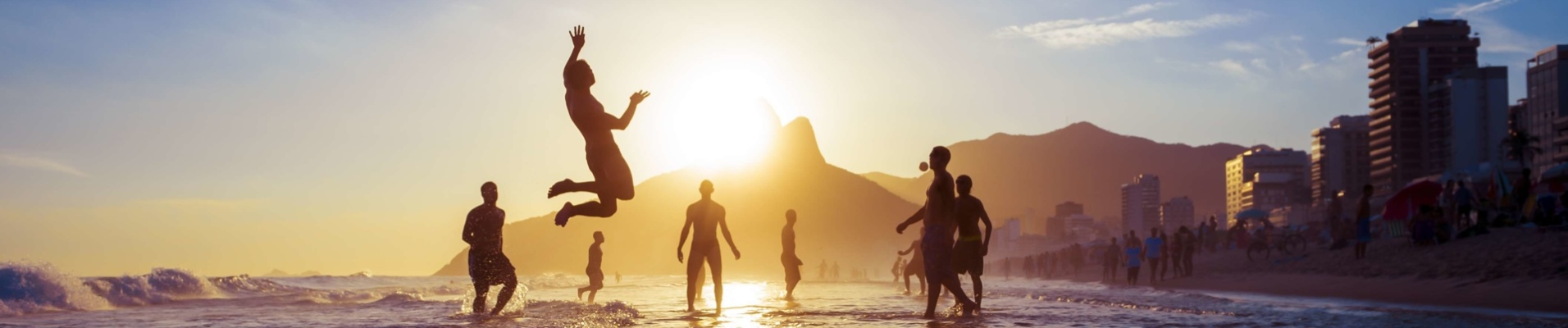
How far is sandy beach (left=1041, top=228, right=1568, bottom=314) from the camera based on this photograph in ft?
65.7

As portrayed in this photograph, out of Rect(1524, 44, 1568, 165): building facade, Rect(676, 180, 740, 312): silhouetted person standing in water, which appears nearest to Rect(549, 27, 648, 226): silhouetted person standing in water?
Rect(676, 180, 740, 312): silhouetted person standing in water

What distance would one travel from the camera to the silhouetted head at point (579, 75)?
11.0 meters

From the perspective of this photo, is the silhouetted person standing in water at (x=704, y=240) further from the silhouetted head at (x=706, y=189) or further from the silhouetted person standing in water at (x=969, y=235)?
the silhouetted person standing in water at (x=969, y=235)

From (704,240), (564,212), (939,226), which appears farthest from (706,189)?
(564,212)

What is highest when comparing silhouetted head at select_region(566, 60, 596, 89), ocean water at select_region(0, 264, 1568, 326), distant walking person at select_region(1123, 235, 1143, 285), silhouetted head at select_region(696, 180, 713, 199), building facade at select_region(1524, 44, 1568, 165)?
building facade at select_region(1524, 44, 1568, 165)

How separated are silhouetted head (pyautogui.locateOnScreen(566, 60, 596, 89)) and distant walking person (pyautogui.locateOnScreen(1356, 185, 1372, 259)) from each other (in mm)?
22738

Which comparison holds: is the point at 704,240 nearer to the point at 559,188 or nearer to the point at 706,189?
the point at 706,189

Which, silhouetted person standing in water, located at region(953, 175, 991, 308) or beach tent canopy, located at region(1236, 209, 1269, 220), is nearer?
silhouetted person standing in water, located at region(953, 175, 991, 308)

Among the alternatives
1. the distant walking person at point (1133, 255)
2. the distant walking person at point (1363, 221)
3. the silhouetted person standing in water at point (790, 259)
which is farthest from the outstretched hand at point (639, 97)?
the distant walking person at point (1133, 255)

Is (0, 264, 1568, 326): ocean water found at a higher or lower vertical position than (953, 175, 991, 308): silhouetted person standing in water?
lower

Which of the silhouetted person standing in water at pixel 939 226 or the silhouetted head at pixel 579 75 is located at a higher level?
the silhouetted head at pixel 579 75

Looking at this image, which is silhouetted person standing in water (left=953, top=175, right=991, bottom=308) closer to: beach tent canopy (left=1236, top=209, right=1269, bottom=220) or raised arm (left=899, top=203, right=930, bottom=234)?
raised arm (left=899, top=203, right=930, bottom=234)

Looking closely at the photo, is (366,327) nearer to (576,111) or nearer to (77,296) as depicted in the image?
→ (576,111)

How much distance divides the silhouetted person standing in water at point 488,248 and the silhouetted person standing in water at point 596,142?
4056mm
